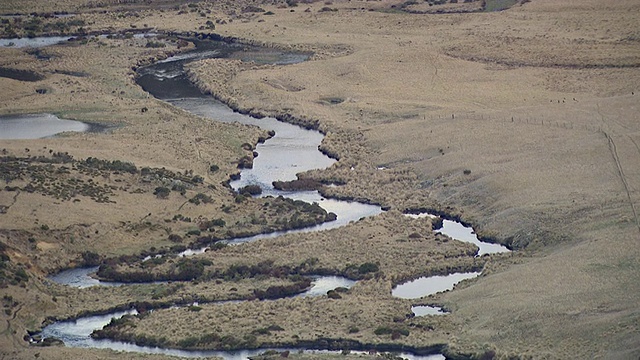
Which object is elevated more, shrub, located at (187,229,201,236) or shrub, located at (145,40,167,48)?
shrub, located at (187,229,201,236)

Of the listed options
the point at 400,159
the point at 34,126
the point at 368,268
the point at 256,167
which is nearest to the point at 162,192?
the point at 256,167

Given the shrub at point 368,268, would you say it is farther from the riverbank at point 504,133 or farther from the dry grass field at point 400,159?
the riverbank at point 504,133

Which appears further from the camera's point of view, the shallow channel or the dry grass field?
the shallow channel

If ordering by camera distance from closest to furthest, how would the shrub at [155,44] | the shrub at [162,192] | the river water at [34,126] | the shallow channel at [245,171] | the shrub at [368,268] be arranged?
the shallow channel at [245,171]
the shrub at [368,268]
the shrub at [162,192]
the river water at [34,126]
the shrub at [155,44]

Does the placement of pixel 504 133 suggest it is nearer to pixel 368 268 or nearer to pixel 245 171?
pixel 245 171

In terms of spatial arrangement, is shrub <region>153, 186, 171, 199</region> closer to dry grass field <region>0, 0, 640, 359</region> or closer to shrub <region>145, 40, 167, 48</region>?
dry grass field <region>0, 0, 640, 359</region>

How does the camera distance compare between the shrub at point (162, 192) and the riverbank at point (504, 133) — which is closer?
the riverbank at point (504, 133)

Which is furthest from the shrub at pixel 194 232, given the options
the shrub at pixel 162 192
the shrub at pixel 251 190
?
the shrub at pixel 251 190

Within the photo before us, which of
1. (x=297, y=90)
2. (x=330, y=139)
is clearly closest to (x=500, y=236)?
(x=330, y=139)

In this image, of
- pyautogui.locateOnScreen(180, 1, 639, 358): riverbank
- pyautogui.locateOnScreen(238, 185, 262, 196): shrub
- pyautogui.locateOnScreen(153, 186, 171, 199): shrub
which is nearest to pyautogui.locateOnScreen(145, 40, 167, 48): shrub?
pyautogui.locateOnScreen(180, 1, 639, 358): riverbank
